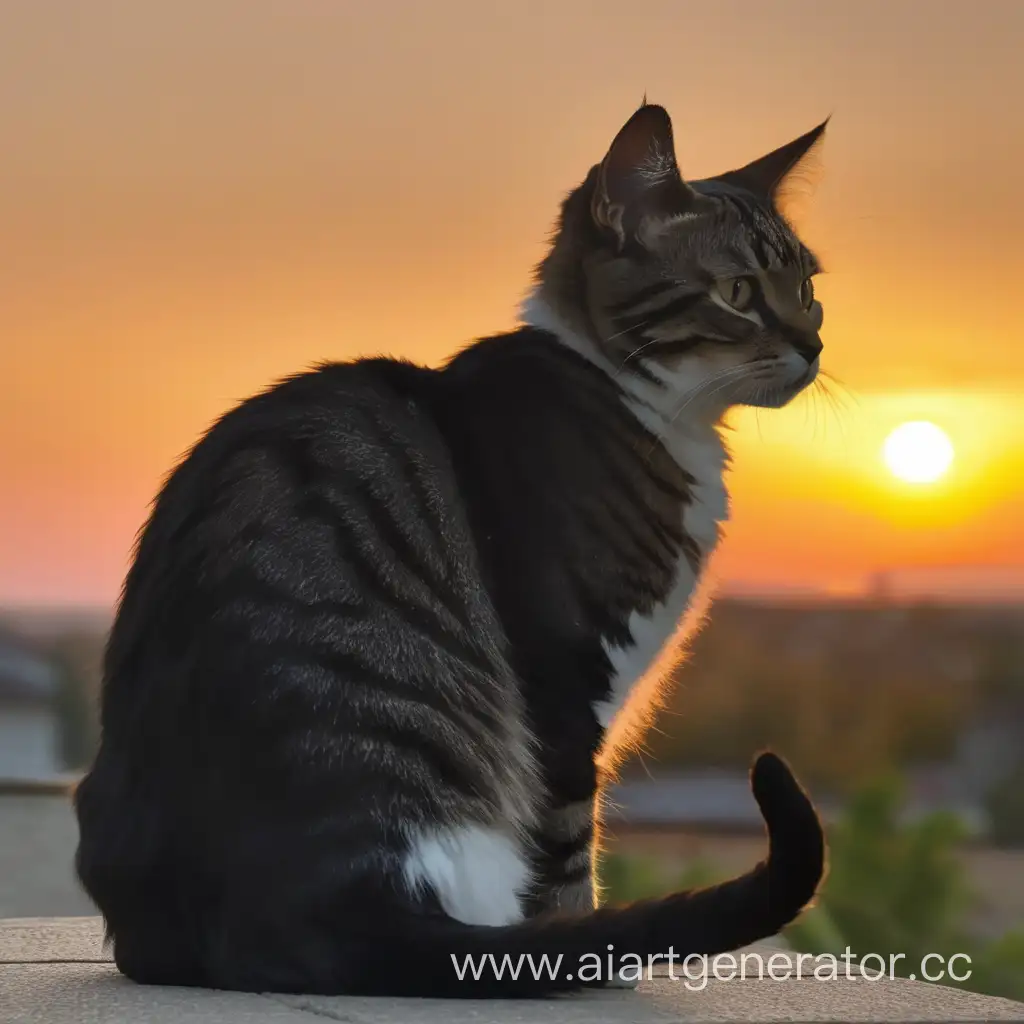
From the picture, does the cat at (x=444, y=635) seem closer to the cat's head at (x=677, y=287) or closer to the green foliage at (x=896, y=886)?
the cat's head at (x=677, y=287)

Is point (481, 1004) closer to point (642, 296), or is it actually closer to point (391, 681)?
point (391, 681)

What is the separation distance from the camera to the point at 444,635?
184 cm

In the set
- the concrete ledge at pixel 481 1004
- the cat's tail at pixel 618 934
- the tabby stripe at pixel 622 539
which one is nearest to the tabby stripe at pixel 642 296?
the tabby stripe at pixel 622 539

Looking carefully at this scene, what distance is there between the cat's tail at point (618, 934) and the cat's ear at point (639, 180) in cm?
94

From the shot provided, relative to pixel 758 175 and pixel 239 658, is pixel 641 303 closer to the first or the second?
pixel 758 175

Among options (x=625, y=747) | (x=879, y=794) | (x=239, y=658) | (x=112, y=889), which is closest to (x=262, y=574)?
(x=239, y=658)

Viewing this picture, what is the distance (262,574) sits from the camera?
1767 mm

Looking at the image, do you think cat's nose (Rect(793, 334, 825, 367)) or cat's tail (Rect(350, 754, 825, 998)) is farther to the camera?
cat's nose (Rect(793, 334, 825, 367))

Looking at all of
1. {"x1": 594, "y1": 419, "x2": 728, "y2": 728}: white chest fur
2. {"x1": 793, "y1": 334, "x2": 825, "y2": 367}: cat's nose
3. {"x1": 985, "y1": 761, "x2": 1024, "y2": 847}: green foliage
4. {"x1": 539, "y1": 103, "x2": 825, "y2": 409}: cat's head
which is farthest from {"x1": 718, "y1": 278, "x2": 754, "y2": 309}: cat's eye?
{"x1": 985, "y1": 761, "x2": 1024, "y2": 847}: green foliage

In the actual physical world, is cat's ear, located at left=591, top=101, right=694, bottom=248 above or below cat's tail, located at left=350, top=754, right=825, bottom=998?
above

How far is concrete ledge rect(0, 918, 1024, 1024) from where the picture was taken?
1.59m

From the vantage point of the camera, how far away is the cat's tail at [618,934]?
160 cm

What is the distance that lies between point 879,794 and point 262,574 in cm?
780

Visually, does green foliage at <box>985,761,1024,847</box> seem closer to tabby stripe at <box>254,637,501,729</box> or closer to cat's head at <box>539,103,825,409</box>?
cat's head at <box>539,103,825,409</box>
